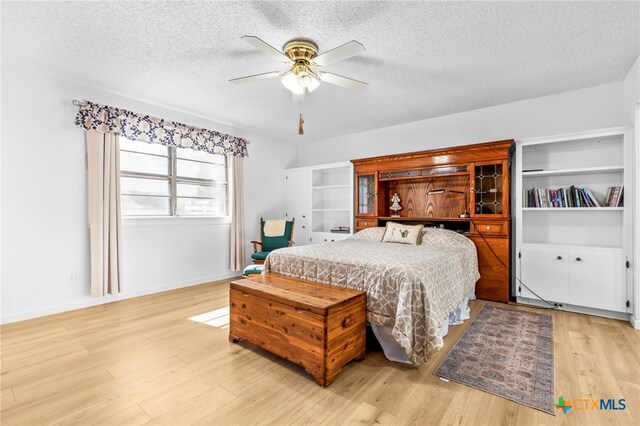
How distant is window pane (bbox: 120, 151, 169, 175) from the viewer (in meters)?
3.95

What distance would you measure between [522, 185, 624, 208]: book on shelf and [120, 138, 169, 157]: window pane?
15.6ft

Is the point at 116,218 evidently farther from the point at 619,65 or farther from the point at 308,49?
the point at 619,65

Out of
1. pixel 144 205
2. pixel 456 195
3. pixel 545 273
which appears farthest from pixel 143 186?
pixel 545 273

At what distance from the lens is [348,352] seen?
2096 mm

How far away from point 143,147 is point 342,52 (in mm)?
3201

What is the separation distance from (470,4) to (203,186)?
410 cm

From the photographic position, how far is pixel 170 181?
4.39 meters

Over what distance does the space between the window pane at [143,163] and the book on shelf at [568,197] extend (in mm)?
4747

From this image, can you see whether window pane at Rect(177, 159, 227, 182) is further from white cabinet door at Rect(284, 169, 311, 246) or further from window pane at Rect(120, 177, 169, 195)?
white cabinet door at Rect(284, 169, 311, 246)

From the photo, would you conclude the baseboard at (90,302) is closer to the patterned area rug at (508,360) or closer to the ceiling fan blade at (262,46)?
the ceiling fan blade at (262,46)

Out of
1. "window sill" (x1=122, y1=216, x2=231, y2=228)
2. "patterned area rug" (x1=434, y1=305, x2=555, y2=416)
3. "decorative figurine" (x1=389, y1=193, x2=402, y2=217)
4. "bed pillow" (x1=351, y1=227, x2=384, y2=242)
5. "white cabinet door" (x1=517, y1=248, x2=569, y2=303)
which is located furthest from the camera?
"decorative figurine" (x1=389, y1=193, x2=402, y2=217)

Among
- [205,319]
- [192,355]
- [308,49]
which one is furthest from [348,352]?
[308,49]

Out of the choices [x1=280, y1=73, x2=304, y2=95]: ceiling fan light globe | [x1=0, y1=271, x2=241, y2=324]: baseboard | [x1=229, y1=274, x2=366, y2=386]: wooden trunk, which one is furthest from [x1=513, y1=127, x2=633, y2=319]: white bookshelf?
[x1=0, y1=271, x2=241, y2=324]: baseboard

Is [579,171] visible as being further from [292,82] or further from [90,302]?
[90,302]
